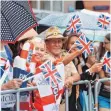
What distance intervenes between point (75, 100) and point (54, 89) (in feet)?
2.15

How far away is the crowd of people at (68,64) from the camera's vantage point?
4.82 meters

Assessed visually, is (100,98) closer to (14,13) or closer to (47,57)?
(47,57)

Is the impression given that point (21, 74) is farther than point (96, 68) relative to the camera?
No

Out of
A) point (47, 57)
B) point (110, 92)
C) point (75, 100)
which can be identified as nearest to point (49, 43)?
point (47, 57)

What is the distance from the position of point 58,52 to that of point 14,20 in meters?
0.70

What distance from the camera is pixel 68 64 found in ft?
17.6

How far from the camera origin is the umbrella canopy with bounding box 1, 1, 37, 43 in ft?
16.4

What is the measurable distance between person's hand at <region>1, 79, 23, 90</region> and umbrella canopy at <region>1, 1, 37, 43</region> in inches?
25.5

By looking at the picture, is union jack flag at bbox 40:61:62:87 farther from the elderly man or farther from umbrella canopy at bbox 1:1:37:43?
umbrella canopy at bbox 1:1:37:43

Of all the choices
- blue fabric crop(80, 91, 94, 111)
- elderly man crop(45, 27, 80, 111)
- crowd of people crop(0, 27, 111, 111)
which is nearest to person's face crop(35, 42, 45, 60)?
crowd of people crop(0, 27, 111, 111)

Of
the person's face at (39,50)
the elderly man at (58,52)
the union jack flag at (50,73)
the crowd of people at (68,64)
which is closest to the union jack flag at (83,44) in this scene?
the crowd of people at (68,64)

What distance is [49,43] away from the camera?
547cm

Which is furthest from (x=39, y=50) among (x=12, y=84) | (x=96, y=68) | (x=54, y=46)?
(x=96, y=68)

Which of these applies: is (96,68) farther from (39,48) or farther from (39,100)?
(39,100)
